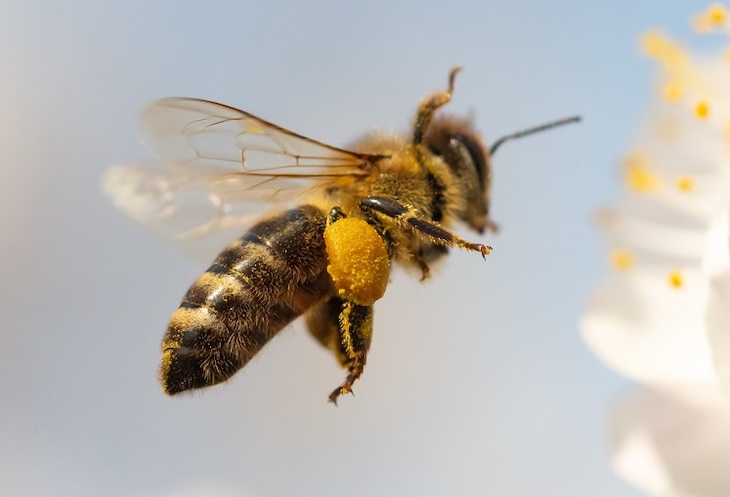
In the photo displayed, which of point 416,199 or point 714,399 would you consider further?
point 714,399

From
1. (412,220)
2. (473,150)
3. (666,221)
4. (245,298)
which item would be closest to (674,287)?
(666,221)

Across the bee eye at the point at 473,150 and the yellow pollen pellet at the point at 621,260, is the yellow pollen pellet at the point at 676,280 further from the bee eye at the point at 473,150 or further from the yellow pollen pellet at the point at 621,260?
the bee eye at the point at 473,150

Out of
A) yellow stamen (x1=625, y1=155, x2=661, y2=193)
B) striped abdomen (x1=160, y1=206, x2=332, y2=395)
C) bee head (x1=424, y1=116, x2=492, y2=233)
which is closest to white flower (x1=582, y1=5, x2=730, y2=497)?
yellow stamen (x1=625, y1=155, x2=661, y2=193)

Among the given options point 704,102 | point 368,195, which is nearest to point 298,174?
point 368,195

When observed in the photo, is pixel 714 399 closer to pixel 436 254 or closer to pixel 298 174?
pixel 436 254

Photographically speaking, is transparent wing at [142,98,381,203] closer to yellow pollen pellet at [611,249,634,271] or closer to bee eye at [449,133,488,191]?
bee eye at [449,133,488,191]

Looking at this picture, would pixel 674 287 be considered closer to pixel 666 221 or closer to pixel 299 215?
pixel 666 221
